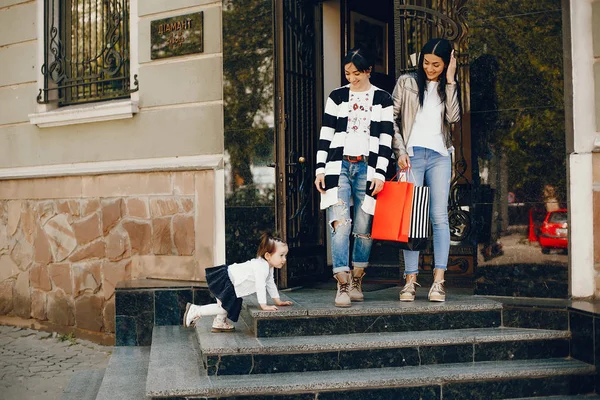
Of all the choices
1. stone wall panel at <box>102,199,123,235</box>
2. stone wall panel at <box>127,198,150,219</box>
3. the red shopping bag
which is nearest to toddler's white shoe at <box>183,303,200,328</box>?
the red shopping bag

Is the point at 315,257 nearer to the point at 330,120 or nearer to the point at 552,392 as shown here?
the point at 330,120

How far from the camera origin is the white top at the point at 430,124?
557 centimetres

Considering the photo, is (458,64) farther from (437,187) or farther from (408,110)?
(437,187)

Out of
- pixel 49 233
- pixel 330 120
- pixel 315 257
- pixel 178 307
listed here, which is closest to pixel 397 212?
pixel 330 120

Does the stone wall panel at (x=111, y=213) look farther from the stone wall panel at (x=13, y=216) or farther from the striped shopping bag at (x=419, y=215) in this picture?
the striped shopping bag at (x=419, y=215)

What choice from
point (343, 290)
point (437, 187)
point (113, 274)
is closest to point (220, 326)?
point (343, 290)

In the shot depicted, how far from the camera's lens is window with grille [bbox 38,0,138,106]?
27.0 ft

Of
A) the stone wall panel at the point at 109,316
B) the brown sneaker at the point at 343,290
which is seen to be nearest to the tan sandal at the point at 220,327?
the brown sneaker at the point at 343,290

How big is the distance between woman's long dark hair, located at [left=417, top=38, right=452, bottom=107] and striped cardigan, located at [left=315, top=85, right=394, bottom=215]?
10.3 inches

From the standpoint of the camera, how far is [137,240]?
7711 mm

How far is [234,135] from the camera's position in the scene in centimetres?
718

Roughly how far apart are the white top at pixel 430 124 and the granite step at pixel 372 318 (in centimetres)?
117

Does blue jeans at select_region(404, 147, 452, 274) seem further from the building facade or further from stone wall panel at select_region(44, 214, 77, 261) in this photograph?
stone wall panel at select_region(44, 214, 77, 261)

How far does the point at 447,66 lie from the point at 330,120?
0.95 m
